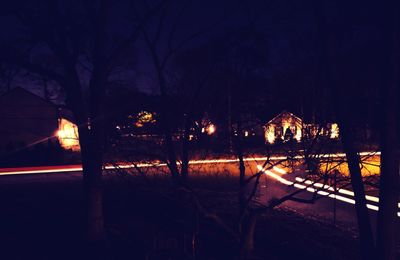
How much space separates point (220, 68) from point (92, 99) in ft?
24.5

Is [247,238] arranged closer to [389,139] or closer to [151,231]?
[389,139]

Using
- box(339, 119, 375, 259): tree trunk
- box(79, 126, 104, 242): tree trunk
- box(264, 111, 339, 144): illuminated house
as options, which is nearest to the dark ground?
box(79, 126, 104, 242): tree trunk

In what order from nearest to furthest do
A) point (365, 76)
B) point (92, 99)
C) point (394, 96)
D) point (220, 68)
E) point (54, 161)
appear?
point (394, 96), point (92, 99), point (220, 68), point (365, 76), point (54, 161)

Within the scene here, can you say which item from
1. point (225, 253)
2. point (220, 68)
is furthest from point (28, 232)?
point (220, 68)

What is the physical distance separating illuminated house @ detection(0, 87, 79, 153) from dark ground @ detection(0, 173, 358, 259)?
78.2 feet

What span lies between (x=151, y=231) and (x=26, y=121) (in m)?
33.3

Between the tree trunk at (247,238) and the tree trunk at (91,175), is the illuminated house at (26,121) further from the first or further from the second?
the tree trunk at (247,238)

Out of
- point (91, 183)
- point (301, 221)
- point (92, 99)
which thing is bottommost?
point (301, 221)

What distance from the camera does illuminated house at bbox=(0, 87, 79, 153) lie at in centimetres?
3690

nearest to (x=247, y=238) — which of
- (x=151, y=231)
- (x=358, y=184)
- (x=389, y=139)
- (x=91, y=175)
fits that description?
(x=358, y=184)

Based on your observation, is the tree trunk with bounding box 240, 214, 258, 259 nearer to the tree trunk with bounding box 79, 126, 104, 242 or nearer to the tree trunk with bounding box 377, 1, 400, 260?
the tree trunk with bounding box 377, 1, 400, 260

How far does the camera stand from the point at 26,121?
124 ft

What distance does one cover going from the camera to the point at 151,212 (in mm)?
13125

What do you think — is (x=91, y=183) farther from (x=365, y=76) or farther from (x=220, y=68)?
(x=365, y=76)
